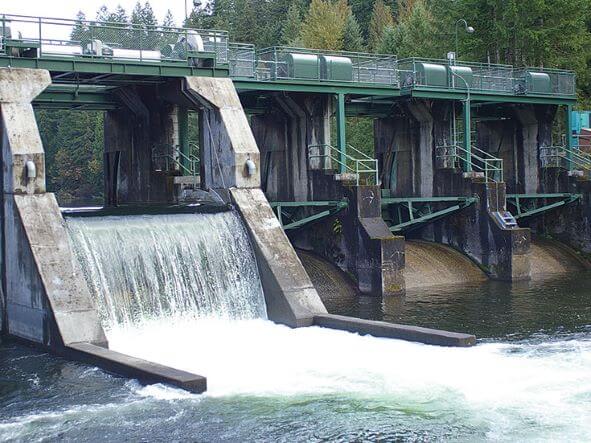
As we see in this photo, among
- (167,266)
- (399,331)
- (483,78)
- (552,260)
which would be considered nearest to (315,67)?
(483,78)

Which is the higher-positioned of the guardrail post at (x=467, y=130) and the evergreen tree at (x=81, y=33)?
the evergreen tree at (x=81, y=33)

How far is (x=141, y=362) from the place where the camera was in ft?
62.8

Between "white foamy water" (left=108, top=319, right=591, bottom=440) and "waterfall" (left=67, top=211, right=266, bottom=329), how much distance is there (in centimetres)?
51

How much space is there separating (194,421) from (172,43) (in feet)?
54.5

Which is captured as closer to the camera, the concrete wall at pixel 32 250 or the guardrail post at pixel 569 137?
the concrete wall at pixel 32 250

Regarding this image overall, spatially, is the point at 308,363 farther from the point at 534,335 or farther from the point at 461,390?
the point at 534,335

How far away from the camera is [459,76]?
39594 mm

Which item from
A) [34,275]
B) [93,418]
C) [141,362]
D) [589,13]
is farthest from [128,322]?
[589,13]

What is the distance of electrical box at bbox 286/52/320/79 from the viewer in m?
34.4

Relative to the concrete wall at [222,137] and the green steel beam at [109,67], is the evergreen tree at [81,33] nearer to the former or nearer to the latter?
the green steel beam at [109,67]

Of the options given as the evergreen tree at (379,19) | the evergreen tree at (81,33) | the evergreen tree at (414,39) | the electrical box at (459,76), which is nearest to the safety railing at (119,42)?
the evergreen tree at (81,33)

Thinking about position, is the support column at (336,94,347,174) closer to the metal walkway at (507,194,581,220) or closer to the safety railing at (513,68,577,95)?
the metal walkway at (507,194,581,220)

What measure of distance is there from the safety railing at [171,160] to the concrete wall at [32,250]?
8.69 meters

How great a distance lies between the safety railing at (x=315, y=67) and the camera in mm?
34219
